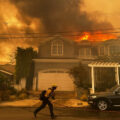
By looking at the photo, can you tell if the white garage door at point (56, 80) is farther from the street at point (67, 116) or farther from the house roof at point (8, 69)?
the house roof at point (8, 69)

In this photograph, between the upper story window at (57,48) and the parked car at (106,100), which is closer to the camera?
the parked car at (106,100)

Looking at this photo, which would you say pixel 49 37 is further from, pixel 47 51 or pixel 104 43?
pixel 104 43

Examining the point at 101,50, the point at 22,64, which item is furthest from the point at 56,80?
the point at 101,50

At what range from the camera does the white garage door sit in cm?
1873

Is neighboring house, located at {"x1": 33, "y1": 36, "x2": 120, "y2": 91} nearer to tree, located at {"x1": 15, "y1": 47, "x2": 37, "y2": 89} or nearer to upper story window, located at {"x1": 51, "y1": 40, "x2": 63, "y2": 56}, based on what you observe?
upper story window, located at {"x1": 51, "y1": 40, "x2": 63, "y2": 56}

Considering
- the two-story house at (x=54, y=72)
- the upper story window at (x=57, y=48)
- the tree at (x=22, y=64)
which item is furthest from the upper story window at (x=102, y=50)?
the tree at (x=22, y=64)

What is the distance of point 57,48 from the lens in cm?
2106

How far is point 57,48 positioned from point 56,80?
14.1ft

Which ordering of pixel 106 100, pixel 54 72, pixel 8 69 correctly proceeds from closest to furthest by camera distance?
pixel 106 100
pixel 54 72
pixel 8 69

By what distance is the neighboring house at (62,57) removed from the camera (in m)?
18.8

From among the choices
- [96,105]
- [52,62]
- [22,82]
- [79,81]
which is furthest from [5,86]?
[96,105]

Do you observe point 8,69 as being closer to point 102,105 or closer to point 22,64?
point 22,64

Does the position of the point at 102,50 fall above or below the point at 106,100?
above

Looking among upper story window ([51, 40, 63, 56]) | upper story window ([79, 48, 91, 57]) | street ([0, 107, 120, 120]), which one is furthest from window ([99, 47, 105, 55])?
street ([0, 107, 120, 120])
